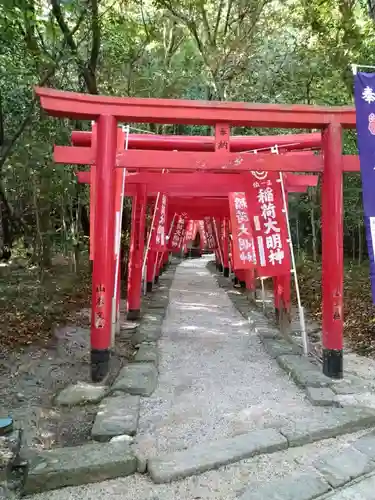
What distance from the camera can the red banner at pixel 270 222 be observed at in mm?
6391

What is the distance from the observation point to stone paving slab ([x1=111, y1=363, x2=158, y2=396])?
4.76m

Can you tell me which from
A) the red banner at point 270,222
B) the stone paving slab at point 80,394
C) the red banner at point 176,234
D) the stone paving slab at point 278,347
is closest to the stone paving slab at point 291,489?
the stone paving slab at point 80,394

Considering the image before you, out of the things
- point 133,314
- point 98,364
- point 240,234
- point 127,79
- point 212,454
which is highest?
point 127,79

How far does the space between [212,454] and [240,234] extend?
5557mm

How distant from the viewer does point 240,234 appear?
8562 mm

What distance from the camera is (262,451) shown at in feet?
11.5

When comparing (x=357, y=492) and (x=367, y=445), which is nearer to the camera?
(x=357, y=492)

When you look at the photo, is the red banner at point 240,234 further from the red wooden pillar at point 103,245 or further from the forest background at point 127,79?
the red wooden pillar at point 103,245

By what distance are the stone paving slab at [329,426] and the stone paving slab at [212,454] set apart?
0.45 feet

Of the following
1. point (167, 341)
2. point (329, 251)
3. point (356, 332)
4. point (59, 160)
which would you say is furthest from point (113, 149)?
point (356, 332)

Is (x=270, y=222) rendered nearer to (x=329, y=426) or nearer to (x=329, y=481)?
(x=329, y=426)

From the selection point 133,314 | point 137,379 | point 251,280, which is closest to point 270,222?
point 137,379

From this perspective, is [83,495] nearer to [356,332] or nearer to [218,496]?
[218,496]

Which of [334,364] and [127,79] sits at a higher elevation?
[127,79]
